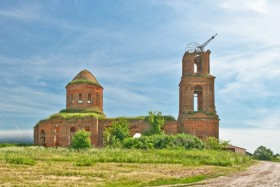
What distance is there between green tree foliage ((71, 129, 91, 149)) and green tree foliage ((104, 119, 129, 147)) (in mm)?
2814

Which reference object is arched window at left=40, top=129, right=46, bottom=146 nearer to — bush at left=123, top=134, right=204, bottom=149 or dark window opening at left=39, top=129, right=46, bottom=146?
dark window opening at left=39, top=129, right=46, bottom=146

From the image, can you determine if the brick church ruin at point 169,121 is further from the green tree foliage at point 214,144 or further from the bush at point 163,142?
the bush at point 163,142

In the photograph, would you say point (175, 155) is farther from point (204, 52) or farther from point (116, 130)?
point (204, 52)

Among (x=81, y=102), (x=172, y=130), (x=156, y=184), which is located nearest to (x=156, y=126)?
(x=172, y=130)

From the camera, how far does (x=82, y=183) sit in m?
15.8

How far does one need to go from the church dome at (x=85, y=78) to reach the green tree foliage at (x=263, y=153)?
21.1 metres

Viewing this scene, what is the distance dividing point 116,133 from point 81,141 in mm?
4474

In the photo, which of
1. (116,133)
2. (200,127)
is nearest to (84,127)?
(116,133)

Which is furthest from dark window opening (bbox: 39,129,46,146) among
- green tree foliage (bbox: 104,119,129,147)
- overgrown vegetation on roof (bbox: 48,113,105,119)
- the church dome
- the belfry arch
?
the belfry arch

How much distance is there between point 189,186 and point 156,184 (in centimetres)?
138

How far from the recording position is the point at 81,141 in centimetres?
4138

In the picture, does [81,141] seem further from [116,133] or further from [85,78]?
[85,78]

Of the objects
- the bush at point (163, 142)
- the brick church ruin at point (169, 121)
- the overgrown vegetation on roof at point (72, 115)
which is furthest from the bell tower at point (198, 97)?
the overgrown vegetation on roof at point (72, 115)

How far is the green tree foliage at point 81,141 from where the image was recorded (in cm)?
4112
